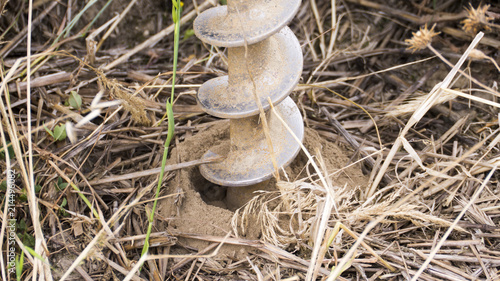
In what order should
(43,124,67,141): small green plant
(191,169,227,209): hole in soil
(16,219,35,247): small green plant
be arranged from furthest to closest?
(191,169,227,209): hole in soil < (43,124,67,141): small green plant < (16,219,35,247): small green plant

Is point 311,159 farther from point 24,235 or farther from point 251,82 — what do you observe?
point 24,235

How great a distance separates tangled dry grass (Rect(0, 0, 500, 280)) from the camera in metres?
1.65

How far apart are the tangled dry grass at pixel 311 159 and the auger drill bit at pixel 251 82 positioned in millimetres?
149

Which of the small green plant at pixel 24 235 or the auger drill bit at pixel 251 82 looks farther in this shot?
the small green plant at pixel 24 235

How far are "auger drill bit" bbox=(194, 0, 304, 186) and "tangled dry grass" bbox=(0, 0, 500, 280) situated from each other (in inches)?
5.9

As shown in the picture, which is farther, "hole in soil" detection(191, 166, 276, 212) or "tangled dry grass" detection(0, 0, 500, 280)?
"hole in soil" detection(191, 166, 276, 212)

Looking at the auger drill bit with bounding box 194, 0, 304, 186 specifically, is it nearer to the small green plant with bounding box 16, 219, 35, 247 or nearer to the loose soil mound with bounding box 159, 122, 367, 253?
the loose soil mound with bounding box 159, 122, 367, 253

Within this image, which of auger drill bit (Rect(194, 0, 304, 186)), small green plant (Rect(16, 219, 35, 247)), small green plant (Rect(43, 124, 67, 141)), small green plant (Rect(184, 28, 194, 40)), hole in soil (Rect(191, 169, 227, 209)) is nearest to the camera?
auger drill bit (Rect(194, 0, 304, 186))

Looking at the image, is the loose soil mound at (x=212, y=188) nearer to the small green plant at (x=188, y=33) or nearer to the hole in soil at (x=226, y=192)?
the hole in soil at (x=226, y=192)

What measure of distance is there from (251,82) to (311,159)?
1.29ft

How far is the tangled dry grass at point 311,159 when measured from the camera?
5.42 ft

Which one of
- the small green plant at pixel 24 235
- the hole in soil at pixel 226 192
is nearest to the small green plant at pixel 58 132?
the small green plant at pixel 24 235

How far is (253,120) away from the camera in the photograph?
1.86 m

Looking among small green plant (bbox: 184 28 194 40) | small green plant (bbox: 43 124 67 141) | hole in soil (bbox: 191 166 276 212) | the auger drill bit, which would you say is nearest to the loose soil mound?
hole in soil (bbox: 191 166 276 212)
